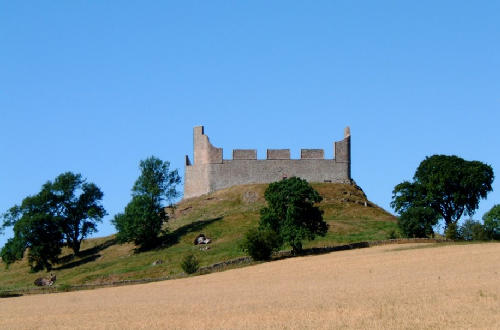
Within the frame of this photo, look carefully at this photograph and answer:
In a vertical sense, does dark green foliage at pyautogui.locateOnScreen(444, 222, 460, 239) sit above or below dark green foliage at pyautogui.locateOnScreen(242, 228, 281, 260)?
above

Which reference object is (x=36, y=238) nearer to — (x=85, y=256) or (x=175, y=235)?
(x=85, y=256)

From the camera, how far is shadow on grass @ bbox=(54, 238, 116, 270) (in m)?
87.8

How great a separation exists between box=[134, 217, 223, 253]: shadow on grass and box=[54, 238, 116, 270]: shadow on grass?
19.3 feet

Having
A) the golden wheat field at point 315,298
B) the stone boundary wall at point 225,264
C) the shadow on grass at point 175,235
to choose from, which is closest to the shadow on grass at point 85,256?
the shadow on grass at point 175,235

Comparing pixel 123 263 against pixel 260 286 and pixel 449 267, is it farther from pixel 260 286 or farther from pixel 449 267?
pixel 449 267

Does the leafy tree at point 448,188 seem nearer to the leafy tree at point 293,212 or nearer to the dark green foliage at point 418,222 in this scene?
the dark green foliage at point 418,222

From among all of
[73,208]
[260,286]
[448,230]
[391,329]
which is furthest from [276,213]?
[391,329]

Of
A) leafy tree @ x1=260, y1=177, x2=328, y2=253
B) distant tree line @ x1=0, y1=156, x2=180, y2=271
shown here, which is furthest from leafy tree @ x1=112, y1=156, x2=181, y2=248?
leafy tree @ x1=260, y1=177, x2=328, y2=253

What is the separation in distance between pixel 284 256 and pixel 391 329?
41.1 meters

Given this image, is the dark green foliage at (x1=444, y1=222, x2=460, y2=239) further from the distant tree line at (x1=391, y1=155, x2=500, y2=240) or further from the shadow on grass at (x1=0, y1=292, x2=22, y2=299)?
the shadow on grass at (x1=0, y1=292, x2=22, y2=299)

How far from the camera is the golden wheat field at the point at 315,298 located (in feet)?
99.3

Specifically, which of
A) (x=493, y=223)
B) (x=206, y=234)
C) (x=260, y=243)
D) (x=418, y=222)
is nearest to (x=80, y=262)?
(x=206, y=234)

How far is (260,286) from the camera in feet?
158

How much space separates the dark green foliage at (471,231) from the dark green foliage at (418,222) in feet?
8.85
